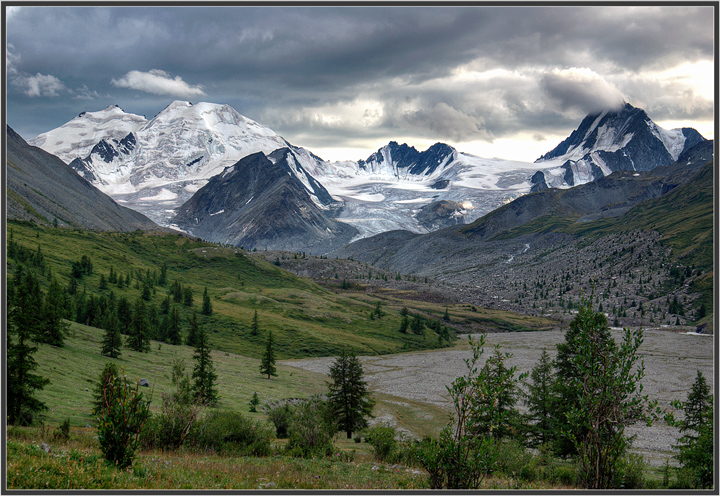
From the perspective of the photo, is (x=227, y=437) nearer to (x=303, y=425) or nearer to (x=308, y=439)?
(x=303, y=425)

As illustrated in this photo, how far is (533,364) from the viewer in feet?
385

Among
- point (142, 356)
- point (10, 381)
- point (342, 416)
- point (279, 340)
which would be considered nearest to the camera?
point (10, 381)

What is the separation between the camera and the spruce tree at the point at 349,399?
5412 cm

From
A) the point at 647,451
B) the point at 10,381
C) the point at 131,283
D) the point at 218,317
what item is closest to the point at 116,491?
the point at 10,381

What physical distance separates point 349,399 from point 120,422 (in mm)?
44041

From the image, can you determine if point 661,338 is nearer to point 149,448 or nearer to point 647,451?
point 647,451

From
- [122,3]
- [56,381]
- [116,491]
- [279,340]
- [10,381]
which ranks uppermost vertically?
[122,3]

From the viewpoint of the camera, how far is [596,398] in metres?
13.7

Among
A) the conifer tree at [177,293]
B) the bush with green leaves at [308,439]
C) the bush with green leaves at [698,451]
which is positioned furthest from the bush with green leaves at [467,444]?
the conifer tree at [177,293]

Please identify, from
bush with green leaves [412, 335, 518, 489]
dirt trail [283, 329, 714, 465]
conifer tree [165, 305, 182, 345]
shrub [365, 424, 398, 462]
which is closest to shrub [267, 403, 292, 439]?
shrub [365, 424, 398, 462]

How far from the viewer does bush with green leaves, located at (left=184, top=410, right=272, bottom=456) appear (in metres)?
27.9

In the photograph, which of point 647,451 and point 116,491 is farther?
point 647,451

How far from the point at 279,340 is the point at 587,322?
5458 inches

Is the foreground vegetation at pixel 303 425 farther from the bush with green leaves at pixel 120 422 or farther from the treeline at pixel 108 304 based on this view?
the treeline at pixel 108 304
